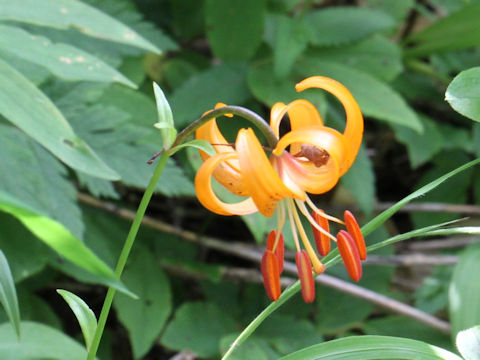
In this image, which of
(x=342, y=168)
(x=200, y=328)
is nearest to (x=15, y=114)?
(x=342, y=168)

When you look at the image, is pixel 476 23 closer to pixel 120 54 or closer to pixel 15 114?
pixel 120 54

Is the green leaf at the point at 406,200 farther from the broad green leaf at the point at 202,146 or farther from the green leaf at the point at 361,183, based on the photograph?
the green leaf at the point at 361,183

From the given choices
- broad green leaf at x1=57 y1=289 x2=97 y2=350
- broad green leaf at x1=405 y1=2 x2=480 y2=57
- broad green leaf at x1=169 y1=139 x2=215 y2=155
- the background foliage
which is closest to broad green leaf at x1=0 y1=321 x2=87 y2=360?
the background foliage

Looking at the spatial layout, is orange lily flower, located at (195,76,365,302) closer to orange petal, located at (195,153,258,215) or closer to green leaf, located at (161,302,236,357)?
orange petal, located at (195,153,258,215)

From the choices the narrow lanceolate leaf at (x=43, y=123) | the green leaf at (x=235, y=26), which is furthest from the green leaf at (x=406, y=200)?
the green leaf at (x=235, y=26)

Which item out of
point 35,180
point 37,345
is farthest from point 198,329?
point 35,180

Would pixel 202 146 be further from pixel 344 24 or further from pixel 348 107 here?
pixel 344 24
